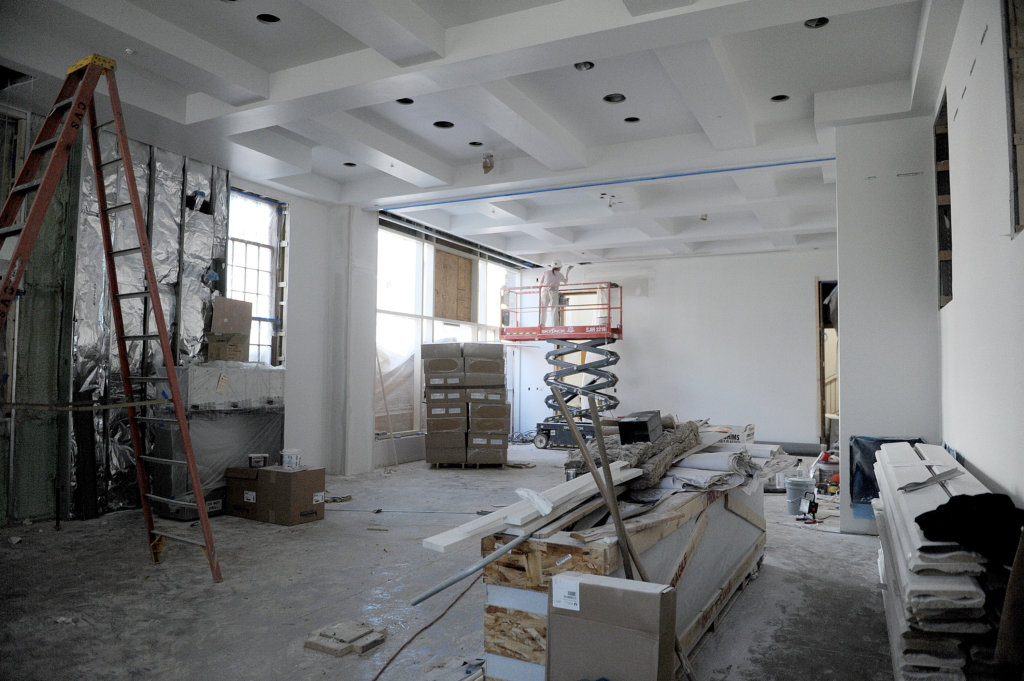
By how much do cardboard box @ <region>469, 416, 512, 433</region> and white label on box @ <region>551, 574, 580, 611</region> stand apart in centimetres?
643

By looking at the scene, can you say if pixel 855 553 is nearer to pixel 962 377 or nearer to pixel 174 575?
pixel 962 377

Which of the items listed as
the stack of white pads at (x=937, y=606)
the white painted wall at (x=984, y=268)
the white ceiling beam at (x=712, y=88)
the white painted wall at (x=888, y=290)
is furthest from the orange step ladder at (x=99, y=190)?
the white painted wall at (x=888, y=290)

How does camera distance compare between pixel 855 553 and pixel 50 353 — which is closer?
pixel 855 553

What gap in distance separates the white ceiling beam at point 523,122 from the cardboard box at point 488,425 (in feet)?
11.1

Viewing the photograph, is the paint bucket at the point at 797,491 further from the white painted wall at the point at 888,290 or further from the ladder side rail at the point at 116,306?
the ladder side rail at the point at 116,306

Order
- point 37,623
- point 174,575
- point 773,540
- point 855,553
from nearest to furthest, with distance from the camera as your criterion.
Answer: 1. point 37,623
2. point 174,575
3. point 855,553
4. point 773,540

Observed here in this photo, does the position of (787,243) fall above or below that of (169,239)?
above

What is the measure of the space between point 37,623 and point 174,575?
2.56ft

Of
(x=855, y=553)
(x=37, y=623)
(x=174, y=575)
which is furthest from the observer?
(x=855, y=553)

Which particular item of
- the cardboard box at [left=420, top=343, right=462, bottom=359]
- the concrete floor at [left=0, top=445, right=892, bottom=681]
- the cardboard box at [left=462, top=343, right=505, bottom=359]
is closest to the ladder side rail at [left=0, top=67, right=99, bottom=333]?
the concrete floor at [left=0, top=445, right=892, bottom=681]

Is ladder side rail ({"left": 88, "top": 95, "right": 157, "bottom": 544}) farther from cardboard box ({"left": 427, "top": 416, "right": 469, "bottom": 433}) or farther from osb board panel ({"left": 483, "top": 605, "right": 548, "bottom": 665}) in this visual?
cardboard box ({"left": 427, "top": 416, "right": 469, "bottom": 433})

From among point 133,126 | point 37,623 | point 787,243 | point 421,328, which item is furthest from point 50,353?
point 787,243

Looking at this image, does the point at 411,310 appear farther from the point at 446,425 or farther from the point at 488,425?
the point at 488,425

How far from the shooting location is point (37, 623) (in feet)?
9.81
